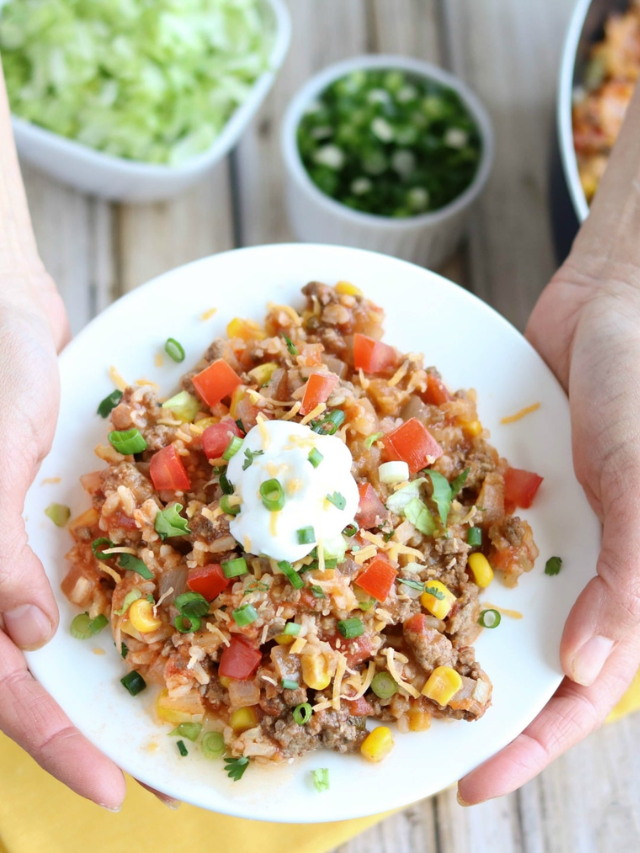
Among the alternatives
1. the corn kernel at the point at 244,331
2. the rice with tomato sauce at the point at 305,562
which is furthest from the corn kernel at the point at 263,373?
the corn kernel at the point at 244,331

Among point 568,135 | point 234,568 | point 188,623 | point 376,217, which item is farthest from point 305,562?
point 568,135

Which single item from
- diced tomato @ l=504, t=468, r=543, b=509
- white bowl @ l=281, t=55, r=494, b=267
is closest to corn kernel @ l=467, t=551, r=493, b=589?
diced tomato @ l=504, t=468, r=543, b=509

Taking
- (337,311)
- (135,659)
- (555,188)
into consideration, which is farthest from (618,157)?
(135,659)

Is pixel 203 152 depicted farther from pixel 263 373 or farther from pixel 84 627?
Answer: pixel 84 627

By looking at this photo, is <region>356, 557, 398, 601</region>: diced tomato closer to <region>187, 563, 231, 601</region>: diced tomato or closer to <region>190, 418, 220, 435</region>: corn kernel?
<region>187, 563, 231, 601</region>: diced tomato

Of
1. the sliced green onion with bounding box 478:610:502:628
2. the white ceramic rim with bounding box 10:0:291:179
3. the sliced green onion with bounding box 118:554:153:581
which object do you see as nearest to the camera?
the sliced green onion with bounding box 118:554:153:581

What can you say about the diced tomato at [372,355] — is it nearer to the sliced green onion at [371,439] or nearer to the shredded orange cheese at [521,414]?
the sliced green onion at [371,439]
